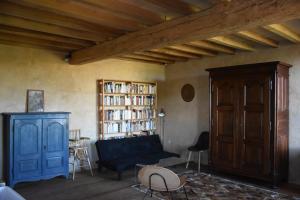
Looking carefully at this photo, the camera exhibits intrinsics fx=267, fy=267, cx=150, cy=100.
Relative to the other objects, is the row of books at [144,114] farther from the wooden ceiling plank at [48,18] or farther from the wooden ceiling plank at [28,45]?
the wooden ceiling plank at [48,18]

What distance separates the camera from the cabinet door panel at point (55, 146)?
4852 mm

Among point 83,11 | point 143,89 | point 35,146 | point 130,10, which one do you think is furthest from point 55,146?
point 130,10

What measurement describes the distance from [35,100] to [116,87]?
177 centimetres

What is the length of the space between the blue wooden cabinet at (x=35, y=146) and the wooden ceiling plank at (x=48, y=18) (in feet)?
6.18

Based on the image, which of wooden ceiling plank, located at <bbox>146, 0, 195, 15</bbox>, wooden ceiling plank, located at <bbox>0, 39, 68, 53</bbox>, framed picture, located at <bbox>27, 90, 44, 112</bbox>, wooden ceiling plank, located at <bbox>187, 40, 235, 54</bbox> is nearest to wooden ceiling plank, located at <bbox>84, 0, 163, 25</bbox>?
wooden ceiling plank, located at <bbox>146, 0, 195, 15</bbox>

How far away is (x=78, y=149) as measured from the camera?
5.60 m

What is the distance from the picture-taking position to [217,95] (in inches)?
209

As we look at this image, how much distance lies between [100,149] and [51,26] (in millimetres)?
2652

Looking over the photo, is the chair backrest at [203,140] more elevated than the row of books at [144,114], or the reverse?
the row of books at [144,114]

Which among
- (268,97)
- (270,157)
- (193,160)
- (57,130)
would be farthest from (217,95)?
(57,130)

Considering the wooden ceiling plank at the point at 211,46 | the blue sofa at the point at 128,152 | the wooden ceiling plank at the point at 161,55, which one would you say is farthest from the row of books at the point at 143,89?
the wooden ceiling plank at the point at 211,46

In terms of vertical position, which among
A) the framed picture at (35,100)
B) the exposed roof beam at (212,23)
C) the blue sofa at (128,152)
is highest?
the exposed roof beam at (212,23)

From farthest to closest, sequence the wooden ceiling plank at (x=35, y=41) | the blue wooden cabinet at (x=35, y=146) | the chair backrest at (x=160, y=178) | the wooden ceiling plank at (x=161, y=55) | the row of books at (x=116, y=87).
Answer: the row of books at (x=116, y=87)
the wooden ceiling plank at (x=161, y=55)
the blue wooden cabinet at (x=35, y=146)
the wooden ceiling plank at (x=35, y=41)
the chair backrest at (x=160, y=178)

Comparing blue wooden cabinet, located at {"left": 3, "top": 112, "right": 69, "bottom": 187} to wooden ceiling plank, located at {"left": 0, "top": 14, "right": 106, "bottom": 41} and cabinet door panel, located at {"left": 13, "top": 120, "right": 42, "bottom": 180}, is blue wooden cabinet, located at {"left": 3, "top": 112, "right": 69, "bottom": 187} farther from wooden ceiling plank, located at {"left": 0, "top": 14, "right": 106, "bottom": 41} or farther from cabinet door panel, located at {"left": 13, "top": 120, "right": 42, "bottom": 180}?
wooden ceiling plank, located at {"left": 0, "top": 14, "right": 106, "bottom": 41}
